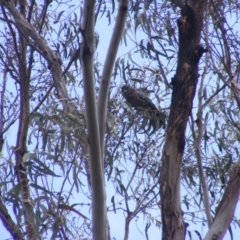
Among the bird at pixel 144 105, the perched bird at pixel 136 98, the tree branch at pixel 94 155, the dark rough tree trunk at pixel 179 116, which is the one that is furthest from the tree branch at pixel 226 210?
the perched bird at pixel 136 98

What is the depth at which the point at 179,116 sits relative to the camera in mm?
3053

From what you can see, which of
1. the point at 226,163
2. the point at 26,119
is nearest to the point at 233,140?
the point at 226,163

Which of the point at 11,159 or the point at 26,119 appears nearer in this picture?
the point at 11,159

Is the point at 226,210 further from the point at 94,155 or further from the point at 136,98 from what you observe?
the point at 136,98

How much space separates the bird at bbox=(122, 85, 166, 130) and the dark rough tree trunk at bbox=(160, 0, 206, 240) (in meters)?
1.01

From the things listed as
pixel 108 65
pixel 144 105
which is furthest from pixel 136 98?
pixel 108 65

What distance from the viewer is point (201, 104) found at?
4113 millimetres

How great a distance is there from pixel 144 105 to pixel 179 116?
1338 millimetres

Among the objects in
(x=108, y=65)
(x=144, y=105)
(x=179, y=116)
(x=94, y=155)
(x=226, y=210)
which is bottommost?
(x=226, y=210)

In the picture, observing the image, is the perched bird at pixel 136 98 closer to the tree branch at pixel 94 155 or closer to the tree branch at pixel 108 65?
the tree branch at pixel 108 65

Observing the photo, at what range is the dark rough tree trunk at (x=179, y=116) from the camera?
2.92 m

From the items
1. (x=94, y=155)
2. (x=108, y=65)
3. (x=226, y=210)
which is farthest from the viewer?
(x=108, y=65)

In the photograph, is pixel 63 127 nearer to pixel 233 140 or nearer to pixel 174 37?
pixel 174 37

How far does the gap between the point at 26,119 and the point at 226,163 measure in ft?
4.37
